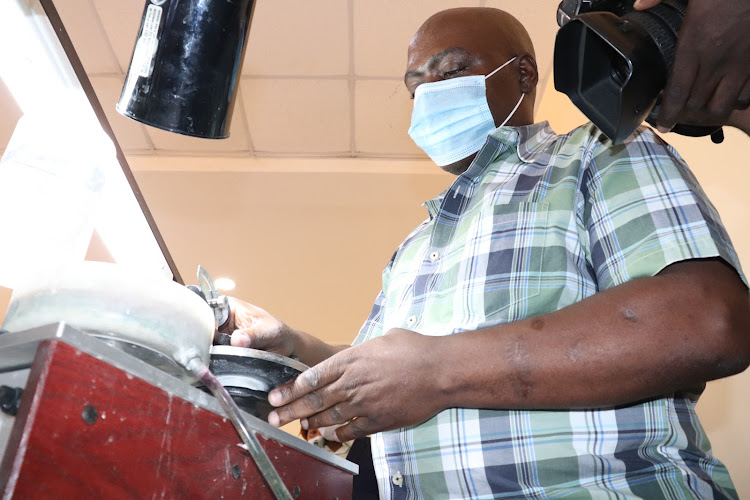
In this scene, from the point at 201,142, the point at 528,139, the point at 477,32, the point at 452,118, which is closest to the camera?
the point at 528,139

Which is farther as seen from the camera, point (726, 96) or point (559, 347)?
point (559, 347)

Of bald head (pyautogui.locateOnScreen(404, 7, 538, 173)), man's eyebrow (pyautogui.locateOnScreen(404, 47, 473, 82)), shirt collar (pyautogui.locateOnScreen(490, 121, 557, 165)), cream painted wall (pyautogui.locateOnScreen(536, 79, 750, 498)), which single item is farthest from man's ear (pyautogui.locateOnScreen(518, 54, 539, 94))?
cream painted wall (pyautogui.locateOnScreen(536, 79, 750, 498))

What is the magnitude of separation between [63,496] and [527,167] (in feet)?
3.13

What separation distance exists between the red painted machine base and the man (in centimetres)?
19

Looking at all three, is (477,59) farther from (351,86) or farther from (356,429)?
(351,86)

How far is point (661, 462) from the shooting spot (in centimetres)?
90

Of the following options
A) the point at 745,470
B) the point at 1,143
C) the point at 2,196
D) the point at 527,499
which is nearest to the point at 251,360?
the point at 527,499

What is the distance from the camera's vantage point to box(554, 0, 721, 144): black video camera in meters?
0.77

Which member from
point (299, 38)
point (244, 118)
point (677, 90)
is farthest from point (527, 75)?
point (244, 118)

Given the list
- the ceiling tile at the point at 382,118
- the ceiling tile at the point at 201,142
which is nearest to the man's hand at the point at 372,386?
the ceiling tile at the point at 382,118

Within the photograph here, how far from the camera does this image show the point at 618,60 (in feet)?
2.87

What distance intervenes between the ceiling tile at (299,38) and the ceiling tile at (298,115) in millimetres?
72

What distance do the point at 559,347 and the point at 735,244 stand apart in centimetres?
98

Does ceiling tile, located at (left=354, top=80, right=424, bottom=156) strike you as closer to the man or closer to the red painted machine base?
the man
